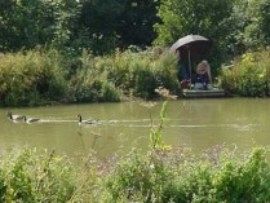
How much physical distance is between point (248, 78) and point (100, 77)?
517 centimetres

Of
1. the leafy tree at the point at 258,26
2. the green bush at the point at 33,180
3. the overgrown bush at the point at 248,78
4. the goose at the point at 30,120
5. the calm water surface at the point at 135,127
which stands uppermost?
the leafy tree at the point at 258,26

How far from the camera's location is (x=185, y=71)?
27.1m

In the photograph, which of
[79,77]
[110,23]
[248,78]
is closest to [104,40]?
[110,23]

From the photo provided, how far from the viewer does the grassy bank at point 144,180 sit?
20.1ft

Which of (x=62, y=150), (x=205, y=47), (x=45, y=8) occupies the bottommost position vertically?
(x=62, y=150)

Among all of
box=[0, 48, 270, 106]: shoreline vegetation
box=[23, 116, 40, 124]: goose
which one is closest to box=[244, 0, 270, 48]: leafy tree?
box=[0, 48, 270, 106]: shoreline vegetation

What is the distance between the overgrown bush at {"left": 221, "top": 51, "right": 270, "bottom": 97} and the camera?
25000 mm

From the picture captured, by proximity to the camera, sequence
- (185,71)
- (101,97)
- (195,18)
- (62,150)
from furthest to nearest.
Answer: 1. (195,18)
2. (185,71)
3. (101,97)
4. (62,150)

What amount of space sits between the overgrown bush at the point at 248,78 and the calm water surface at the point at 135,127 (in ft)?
5.68

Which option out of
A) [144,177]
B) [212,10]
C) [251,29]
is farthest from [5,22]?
[144,177]

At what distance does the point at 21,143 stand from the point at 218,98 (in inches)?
443

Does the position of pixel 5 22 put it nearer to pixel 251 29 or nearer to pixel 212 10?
pixel 212 10

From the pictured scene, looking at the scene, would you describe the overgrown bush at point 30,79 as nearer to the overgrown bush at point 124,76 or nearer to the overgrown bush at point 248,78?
the overgrown bush at point 124,76

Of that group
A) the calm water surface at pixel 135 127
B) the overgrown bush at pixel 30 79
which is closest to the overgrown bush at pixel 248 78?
the calm water surface at pixel 135 127
